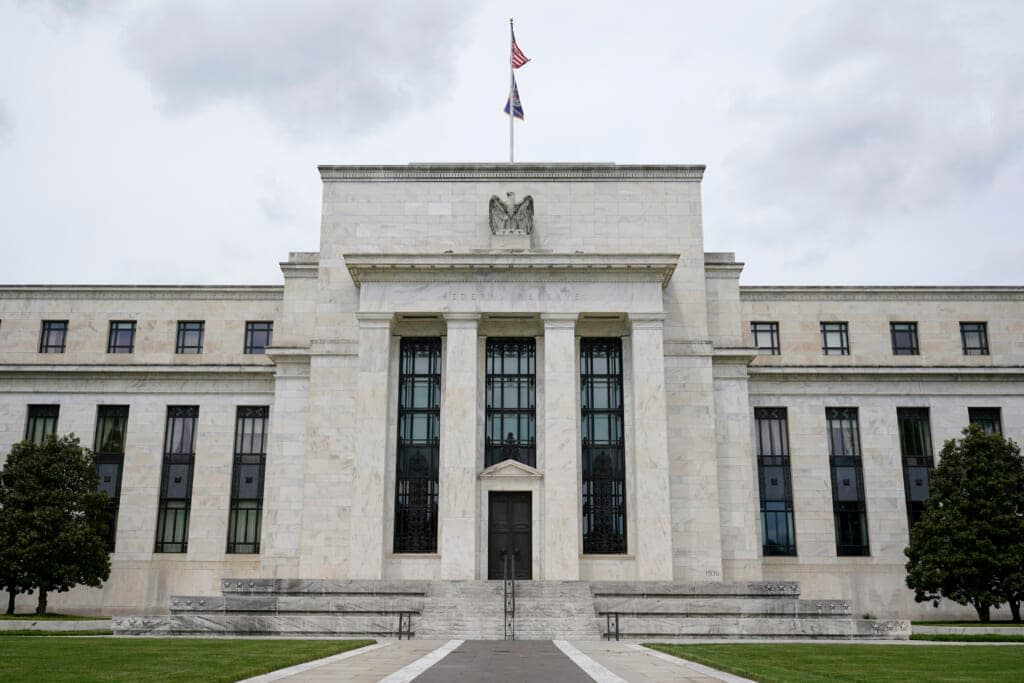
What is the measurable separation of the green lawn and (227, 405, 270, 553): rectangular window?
1857 centimetres

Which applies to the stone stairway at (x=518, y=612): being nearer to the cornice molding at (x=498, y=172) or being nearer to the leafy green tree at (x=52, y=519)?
the leafy green tree at (x=52, y=519)

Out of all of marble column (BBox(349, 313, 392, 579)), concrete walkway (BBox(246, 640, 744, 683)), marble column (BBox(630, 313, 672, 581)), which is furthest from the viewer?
marble column (BBox(349, 313, 392, 579))

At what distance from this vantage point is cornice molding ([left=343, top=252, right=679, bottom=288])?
40.8 m

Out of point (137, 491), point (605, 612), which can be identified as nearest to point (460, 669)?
point (605, 612)

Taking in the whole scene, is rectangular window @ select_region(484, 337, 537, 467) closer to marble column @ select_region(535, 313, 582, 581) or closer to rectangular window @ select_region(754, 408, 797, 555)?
marble column @ select_region(535, 313, 582, 581)

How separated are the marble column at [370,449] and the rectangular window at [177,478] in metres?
10.2

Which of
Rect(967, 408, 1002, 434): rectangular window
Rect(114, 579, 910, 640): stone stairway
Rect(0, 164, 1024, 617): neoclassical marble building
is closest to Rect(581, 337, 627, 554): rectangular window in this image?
Rect(0, 164, 1024, 617): neoclassical marble building

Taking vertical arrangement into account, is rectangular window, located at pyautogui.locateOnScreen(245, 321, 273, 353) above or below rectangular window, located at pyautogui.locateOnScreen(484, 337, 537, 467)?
above

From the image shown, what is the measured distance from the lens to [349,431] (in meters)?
41.6

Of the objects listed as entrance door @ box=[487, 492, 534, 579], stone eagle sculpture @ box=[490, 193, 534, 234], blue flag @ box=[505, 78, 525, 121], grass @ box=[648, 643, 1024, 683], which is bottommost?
grass @ box=[648, 643, 1024, 683]

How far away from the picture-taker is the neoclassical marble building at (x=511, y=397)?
132 ft

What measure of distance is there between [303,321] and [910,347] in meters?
30.5

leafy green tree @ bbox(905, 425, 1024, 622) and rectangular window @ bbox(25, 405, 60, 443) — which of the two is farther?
rectangular window @ bbox(25, 405, 60, 443)

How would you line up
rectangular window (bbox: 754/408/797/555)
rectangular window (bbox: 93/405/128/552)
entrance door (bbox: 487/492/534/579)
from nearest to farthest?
entrance door (bbox: 487/492/534/579)
rectangular window (bbox: 754/408/797/555)
rectangular window (bbox: 93/405/128/552)
